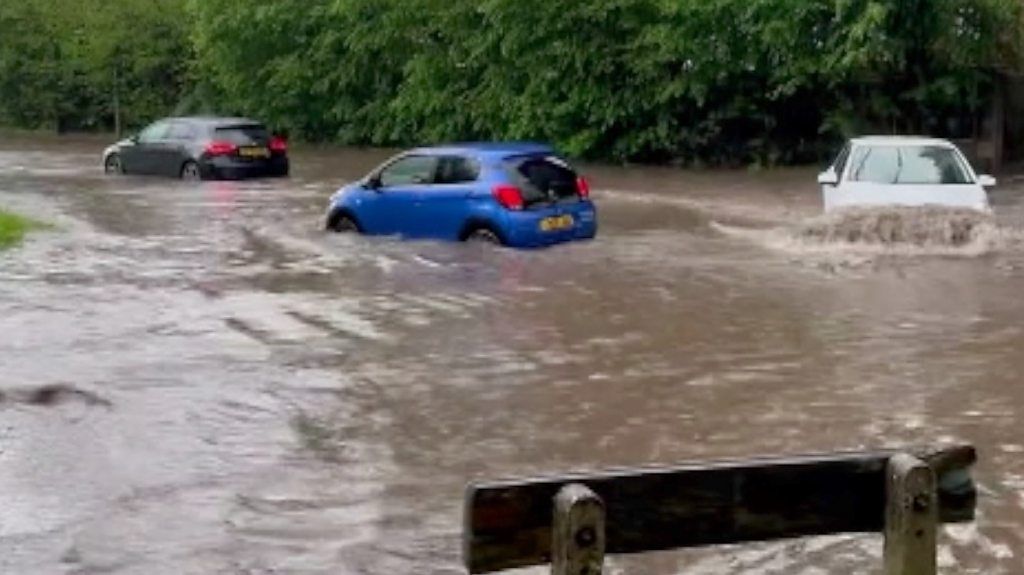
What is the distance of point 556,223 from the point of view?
20.0 meters

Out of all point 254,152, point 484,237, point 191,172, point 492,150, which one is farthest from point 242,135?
point 484,237

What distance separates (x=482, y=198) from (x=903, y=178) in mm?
4830

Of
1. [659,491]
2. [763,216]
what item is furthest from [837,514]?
[763,216]

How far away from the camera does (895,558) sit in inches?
189

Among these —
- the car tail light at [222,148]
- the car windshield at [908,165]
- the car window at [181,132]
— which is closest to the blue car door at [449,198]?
the car windshield at [908,165]

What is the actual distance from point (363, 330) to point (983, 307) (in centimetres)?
546

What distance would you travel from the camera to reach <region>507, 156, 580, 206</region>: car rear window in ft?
65.0

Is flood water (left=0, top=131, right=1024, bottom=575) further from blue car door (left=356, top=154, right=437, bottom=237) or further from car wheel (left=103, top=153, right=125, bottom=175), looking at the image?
car wheel (left=103, top=153, right=125, bottom=175)

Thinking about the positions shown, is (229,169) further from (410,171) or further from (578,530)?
(578,530)

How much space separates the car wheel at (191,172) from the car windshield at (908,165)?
16.7m

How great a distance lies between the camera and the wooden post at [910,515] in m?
4.73

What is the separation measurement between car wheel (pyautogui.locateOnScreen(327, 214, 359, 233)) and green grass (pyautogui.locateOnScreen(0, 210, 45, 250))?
3976mm

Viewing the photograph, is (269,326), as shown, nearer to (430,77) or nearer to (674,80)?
(674,80)

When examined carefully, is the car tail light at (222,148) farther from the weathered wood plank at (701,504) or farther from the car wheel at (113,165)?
the weathered wood plank at (701,504)
